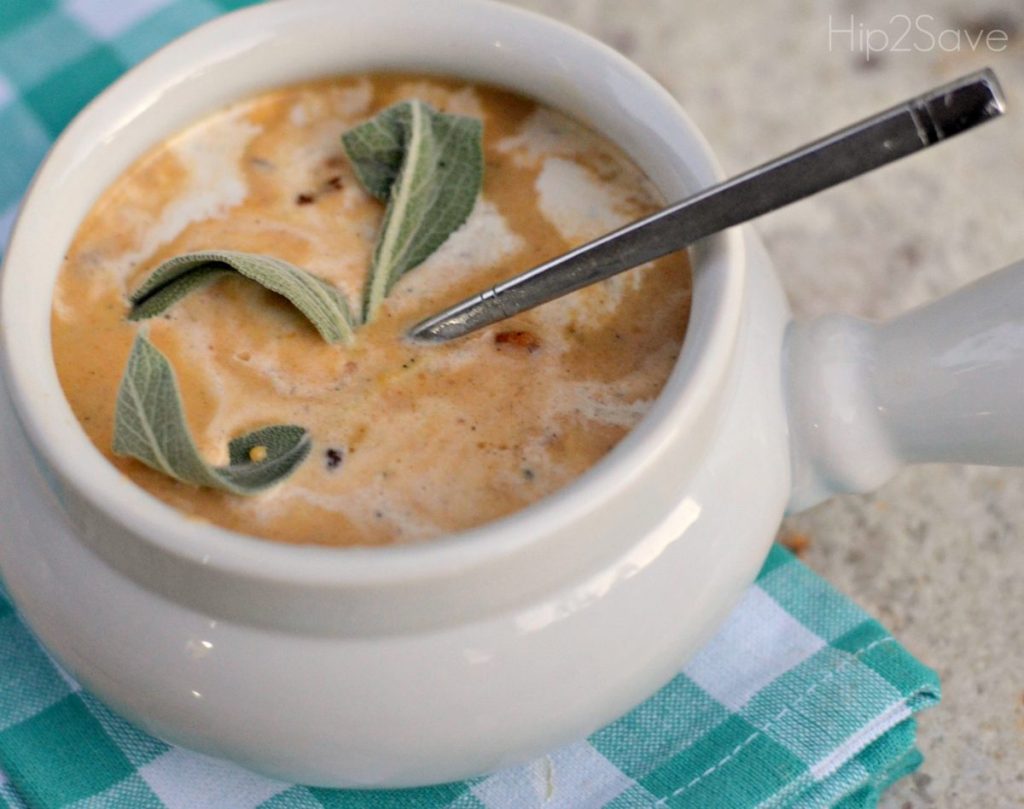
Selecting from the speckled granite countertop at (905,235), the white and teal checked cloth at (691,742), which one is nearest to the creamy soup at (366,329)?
the white and teal checked cloth at (691,742)

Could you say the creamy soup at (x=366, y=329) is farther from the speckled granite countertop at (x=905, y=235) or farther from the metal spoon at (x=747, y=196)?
the speckled granite countertop at (x=905, y=235)

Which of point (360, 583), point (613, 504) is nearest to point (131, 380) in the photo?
point (360, 583)

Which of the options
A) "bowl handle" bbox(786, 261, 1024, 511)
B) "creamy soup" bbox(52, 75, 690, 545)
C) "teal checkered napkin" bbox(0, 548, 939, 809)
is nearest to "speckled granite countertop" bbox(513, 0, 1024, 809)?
"teal checkered napkin" bbox(0, 548, 939, 809)

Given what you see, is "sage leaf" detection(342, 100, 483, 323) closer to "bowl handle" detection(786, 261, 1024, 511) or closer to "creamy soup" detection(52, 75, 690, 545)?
"creamy soup" detection(52, 75, 690, 545)

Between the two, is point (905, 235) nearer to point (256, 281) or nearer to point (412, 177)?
point (412, 177)

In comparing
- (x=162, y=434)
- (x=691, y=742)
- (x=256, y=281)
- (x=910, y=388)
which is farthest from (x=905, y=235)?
(x=162, y=434)

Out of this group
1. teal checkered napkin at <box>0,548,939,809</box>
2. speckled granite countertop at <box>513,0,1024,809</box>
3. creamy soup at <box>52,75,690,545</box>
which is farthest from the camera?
speckled granite countertop at <box>513,0,1024,809</box>
